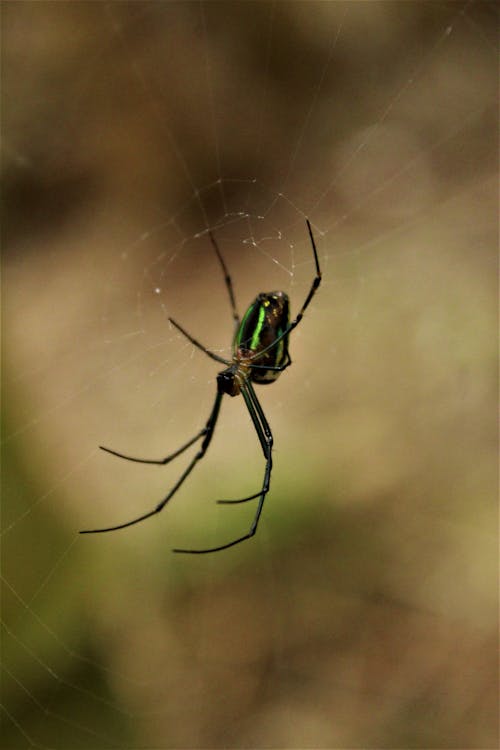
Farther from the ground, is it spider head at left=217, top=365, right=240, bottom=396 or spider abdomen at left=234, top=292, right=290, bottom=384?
spider abdomen at left=234, top=292, right=290, bottom=384

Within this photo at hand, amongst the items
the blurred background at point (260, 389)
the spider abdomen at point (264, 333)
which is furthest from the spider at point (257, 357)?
the blurred background at point (260, 389)

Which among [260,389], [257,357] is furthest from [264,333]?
[260,389]

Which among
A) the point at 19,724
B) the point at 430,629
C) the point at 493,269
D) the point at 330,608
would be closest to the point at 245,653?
the point at 330,608

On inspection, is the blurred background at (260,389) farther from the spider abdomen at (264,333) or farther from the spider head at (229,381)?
the spider head at (229,381)

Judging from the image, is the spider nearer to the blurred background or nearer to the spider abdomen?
the spider abdomen

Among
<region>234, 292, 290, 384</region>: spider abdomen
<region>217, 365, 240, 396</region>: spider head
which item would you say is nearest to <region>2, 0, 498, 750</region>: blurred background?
<region>234, 292, 290, 384</region>: spider abdomen

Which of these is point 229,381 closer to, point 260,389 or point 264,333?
point 264,333
